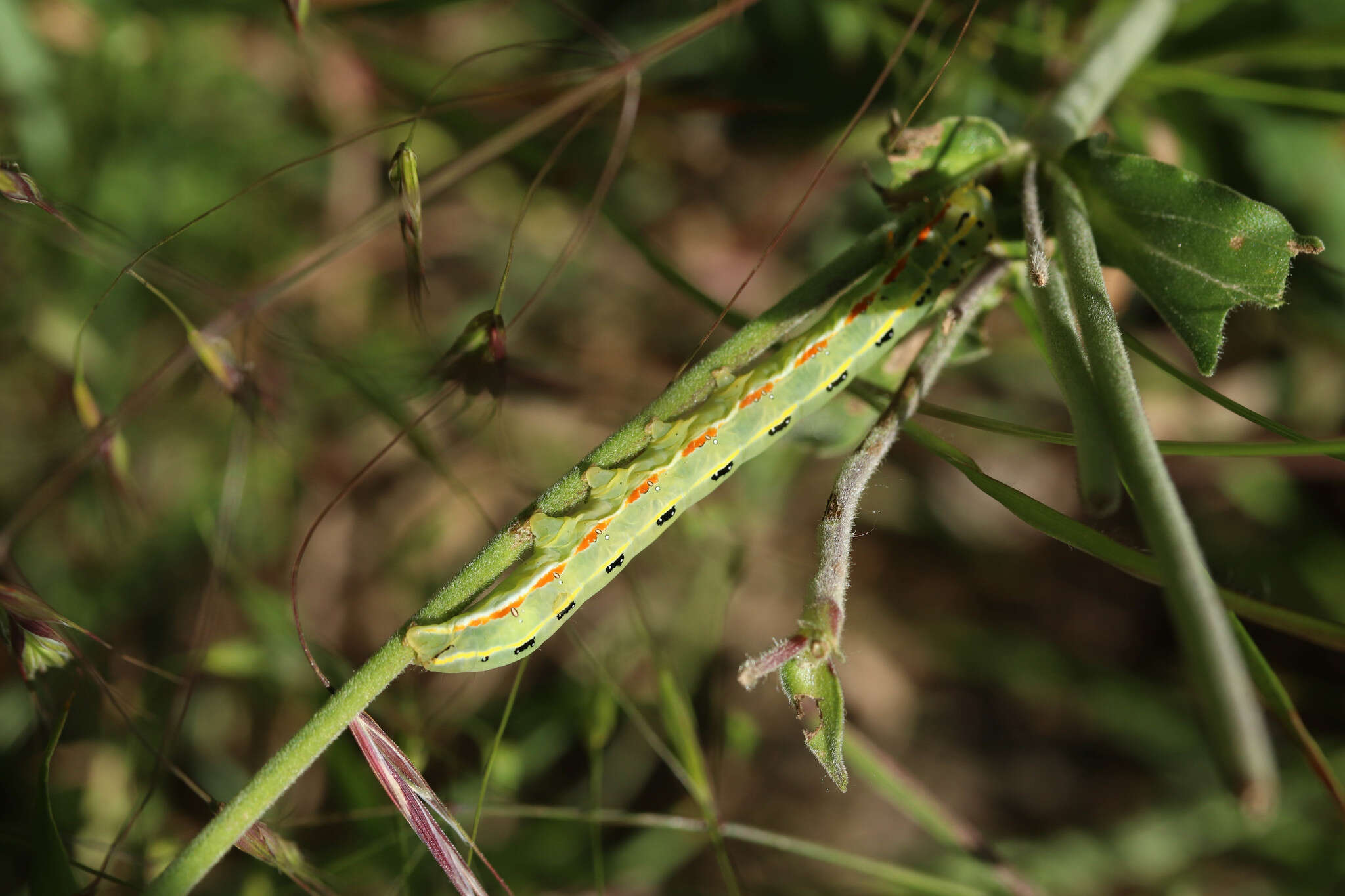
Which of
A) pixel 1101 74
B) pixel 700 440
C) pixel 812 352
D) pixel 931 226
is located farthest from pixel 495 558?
pixel 1101 74

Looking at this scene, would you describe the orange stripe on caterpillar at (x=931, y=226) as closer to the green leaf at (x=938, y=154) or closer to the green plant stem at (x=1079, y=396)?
the green leaf at (x=938, y=154)

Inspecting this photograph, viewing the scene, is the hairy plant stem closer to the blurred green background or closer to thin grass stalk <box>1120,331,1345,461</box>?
thin grass stalk <box>1120,331,1345,461</box>

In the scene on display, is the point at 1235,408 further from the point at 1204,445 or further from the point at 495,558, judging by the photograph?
the point at 495,558

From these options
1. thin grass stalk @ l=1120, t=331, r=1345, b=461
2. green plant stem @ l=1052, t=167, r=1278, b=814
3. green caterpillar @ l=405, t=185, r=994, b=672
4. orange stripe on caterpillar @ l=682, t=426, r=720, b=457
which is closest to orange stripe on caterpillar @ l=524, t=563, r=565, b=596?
green caterpillar @ l=405, t=185, r=994, b=672

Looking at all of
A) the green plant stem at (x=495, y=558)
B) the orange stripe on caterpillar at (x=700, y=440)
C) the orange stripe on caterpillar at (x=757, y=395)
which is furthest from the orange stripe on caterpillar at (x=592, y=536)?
the orange stripe on caterpillar at (x=757, y=395)

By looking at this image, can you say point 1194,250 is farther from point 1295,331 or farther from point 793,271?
point 1295,331

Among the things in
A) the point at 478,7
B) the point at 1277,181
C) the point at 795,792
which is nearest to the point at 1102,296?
the point at 1277,181
